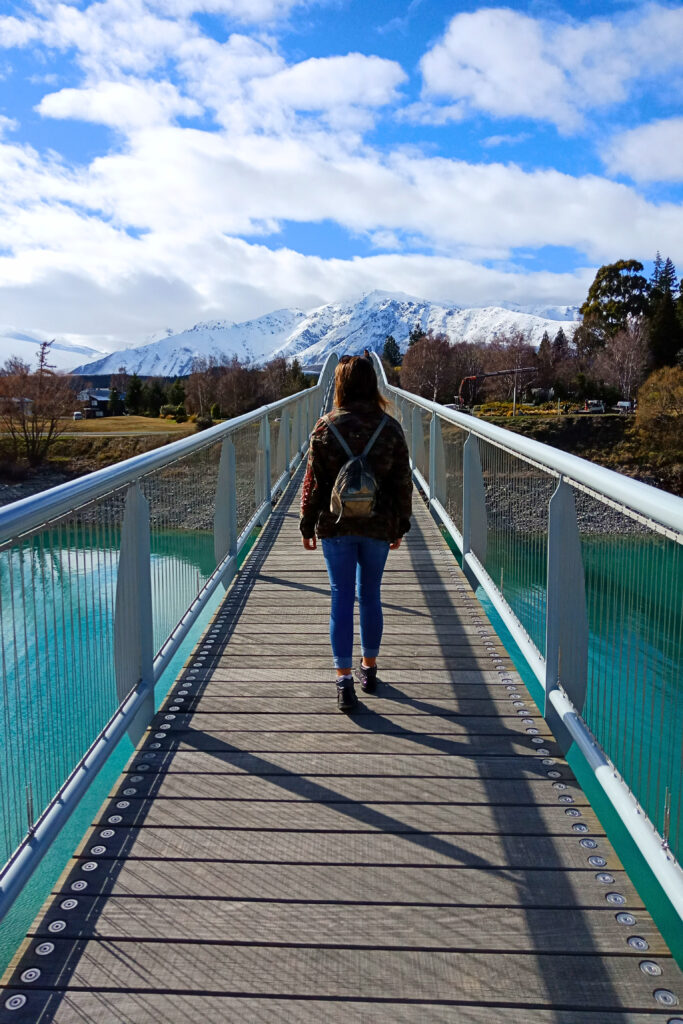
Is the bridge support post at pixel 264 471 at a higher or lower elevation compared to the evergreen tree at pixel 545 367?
lower

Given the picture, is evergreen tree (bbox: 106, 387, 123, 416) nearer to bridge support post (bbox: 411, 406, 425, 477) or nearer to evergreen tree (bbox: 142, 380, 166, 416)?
evergreen tree (bbox: 142, 380, 166, 416)

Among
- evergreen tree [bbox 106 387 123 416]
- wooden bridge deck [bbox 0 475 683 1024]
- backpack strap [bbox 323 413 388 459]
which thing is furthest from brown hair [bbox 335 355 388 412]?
evergreen tree [bbox 106 387 123 416]

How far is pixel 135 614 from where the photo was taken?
3.30 m

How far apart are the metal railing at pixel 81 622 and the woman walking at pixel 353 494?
0.70 m

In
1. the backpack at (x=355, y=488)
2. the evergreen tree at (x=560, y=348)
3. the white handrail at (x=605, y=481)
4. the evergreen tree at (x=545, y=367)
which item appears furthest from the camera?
the evergreen tree at (x=560, y=348)

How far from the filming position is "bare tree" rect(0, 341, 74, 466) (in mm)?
47938

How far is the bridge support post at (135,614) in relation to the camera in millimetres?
3074

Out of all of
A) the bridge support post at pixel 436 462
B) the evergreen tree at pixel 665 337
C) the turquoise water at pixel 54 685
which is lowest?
the turquoise water at pixel 54 685

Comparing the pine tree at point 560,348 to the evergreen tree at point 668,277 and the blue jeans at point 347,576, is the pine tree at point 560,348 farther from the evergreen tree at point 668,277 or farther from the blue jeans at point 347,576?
the blue jeans at point 347,576

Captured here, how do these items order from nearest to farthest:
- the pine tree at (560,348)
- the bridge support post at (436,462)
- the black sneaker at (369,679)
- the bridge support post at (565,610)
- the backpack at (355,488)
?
the bridge support post at (565,610) < the backpack at (355,488) < the black sneaker at (369,679) < the bridge support post at (436,462) < the pine tree at (560,348)

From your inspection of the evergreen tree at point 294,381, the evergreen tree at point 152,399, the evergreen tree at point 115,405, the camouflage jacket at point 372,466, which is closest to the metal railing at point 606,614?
the camouflage jacket at point 372,466

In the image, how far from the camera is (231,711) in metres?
3.62

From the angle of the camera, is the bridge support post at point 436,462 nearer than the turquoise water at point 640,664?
No

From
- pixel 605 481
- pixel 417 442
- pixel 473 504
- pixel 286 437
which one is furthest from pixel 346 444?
pixel 286 437
